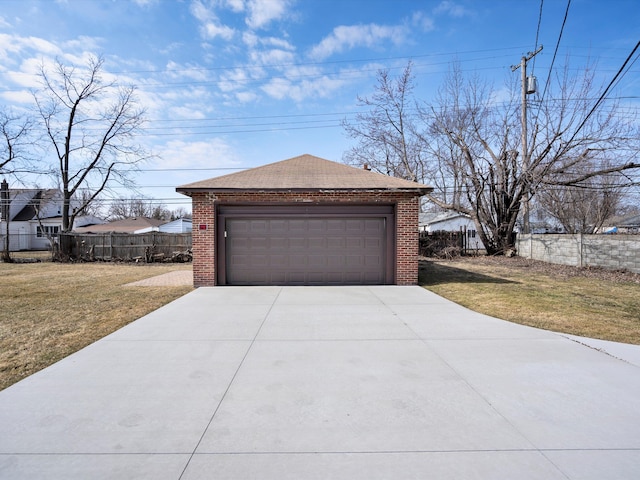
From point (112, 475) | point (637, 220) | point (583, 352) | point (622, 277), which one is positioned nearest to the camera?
point (112, 475)

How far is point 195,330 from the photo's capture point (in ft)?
17.5

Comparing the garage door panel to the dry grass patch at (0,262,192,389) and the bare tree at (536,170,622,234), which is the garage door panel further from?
the bare tree at (536,170,622,234)

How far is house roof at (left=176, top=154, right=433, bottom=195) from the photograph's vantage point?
917cm

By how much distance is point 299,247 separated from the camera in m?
9.62

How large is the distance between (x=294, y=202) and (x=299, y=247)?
1.27 m

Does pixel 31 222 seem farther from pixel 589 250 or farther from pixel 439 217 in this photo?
pixel 589 250

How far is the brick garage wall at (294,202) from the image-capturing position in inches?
367

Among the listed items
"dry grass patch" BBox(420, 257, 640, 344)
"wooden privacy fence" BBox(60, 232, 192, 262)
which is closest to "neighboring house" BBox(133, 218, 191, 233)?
"wooden privacy fence" BBox(60, 232, 192, 262)

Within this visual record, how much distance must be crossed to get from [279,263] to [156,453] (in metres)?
7.27

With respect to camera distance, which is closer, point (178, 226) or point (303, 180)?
point (303, 180)

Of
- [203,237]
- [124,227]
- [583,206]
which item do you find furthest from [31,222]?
[583,206]

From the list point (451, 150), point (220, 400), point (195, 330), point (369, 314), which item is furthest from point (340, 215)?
point (451, 150)

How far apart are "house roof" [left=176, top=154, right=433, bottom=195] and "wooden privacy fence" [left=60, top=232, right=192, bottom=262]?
31.0ft

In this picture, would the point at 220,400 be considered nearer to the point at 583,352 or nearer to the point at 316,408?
the point at 316,408
